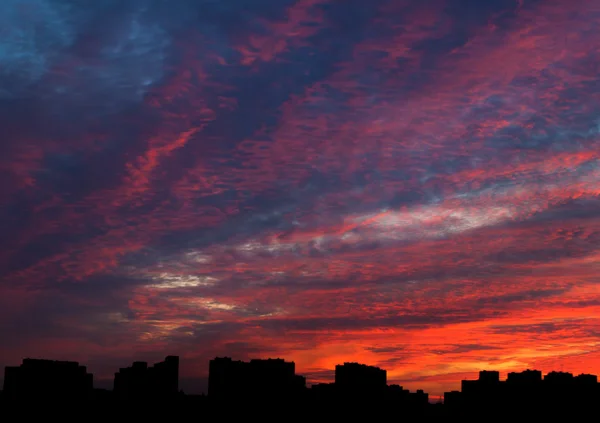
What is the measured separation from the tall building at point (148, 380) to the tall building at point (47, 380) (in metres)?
9.43

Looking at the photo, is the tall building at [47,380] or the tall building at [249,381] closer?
the tall building at [47,380]

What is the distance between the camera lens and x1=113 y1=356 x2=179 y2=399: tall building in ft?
438

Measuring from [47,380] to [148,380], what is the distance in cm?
1998

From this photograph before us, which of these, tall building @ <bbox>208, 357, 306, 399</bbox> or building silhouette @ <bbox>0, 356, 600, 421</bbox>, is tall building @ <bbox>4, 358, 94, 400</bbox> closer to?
building silhouette @ <bbox>0, 356, 600, 421</bbox>

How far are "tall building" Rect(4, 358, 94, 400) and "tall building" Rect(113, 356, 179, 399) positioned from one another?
9.43m

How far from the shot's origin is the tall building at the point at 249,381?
14425 centimetres

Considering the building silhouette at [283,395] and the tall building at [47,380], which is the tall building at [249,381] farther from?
the tall building at [47,380]

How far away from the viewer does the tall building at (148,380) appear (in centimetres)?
13338

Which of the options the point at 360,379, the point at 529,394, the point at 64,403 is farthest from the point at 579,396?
the point at 64,403

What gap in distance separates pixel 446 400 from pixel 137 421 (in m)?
80.7

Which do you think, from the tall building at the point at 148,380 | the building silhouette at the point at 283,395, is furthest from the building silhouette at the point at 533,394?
the tall building at the point at 148,380

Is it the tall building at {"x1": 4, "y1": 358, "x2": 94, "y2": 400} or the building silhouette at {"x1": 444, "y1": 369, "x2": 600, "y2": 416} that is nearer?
the tall building at {"x1": 4, "y1": 358, "x2": 94, "y2": 400}

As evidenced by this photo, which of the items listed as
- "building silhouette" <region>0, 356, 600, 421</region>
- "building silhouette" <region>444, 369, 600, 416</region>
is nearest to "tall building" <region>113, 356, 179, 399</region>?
"building silhouette" <region>0, 356, 600, 421</region>

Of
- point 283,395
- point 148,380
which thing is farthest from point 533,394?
point 148,380
